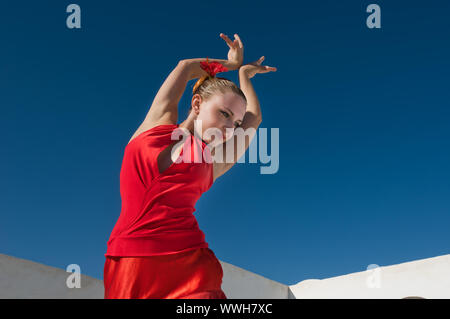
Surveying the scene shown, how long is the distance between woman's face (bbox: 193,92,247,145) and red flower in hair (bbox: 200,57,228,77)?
0.75ft

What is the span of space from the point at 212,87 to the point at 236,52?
42 cm

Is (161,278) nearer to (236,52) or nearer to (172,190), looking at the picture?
(172,190)

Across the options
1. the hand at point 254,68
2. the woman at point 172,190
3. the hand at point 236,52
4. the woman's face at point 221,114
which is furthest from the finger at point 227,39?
the woman's face at point 221,114

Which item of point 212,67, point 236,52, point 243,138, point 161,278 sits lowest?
point 161,278

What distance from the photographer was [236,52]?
175 cm

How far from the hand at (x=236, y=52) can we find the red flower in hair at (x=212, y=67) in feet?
0.41

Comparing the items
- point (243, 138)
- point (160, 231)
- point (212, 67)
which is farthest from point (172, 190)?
point (212, 67)

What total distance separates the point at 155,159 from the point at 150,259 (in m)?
0.31

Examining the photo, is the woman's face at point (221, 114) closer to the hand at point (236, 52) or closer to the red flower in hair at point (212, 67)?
the red flower in hair at point (212, 67)

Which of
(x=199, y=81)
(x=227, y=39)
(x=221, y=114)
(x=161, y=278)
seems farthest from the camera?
(x=227, y=39)

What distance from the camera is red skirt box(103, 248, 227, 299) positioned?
1.12 meters

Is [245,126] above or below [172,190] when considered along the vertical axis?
above

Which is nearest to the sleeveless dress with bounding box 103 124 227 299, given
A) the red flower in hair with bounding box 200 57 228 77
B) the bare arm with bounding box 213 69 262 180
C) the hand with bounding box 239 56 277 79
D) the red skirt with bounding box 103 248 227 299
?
the red skirt with bounding box 103 248 227 299

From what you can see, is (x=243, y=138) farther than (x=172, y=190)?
Yes
